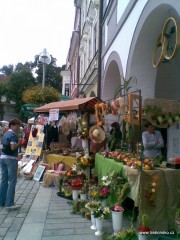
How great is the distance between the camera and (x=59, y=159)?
8922 millimetres

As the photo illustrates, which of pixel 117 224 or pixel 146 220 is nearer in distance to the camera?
pixel 146 220

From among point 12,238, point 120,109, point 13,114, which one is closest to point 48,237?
point 12,238

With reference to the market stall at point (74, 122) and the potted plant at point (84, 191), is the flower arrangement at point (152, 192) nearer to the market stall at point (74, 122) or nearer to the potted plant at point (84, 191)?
the potted plant at point (84, 191)

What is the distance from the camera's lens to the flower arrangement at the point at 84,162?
714 cm

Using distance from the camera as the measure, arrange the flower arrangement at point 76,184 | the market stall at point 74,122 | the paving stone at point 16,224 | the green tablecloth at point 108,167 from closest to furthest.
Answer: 1. the paving stone at point 16,224
2. the green tablecloth at point 108,167
3. the flower arrangement at point 76,184
4. the market stall at point 74,122

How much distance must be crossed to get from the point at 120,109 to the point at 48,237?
8.83 feet

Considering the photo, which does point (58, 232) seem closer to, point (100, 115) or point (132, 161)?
point (132, 161)

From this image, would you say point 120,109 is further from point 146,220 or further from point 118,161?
point 146,220

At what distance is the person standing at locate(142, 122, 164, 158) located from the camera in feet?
22.0

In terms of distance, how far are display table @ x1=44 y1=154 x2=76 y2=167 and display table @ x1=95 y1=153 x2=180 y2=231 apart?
4165 mm

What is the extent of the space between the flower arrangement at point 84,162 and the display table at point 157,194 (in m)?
2.61

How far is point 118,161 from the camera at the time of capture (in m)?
5.70

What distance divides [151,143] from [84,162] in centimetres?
155

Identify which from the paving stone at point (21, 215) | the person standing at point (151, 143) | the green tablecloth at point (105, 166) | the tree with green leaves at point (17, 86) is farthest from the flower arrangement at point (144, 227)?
the tree with green leaves at point (17, 86)
